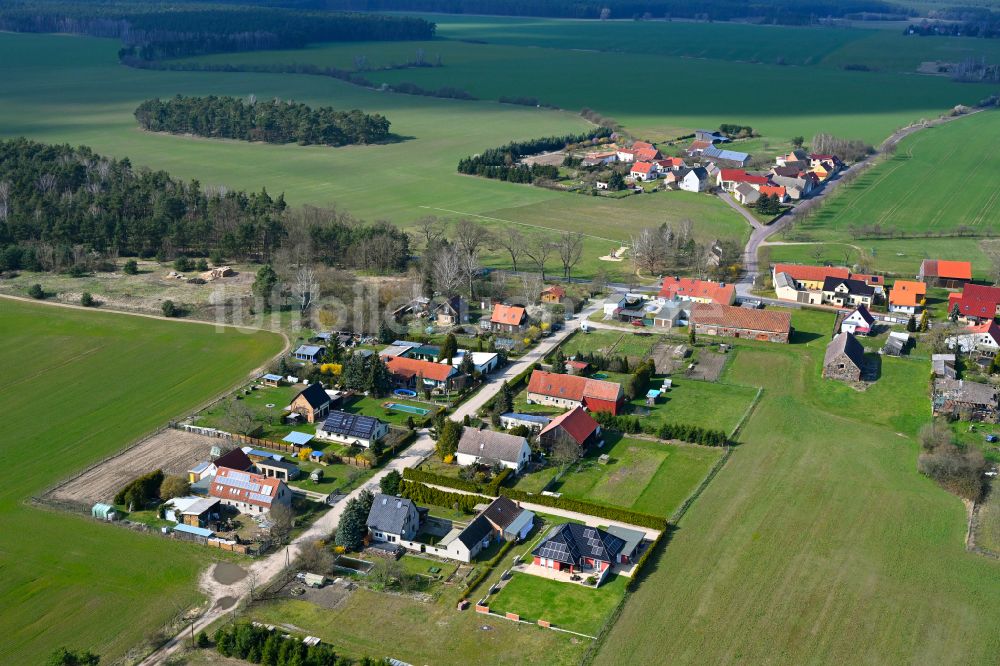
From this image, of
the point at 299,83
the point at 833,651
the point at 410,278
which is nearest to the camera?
the point at 833,651

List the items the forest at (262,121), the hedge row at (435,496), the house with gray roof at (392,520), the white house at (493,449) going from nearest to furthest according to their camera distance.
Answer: the house with gray roof at (392,520) → the hedge row at (435,496) → the white house at (493,449) → the forest at (262,121)

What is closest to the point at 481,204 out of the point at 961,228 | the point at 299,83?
the point at 961,228

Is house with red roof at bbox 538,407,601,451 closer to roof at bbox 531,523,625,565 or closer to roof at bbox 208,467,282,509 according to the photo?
roof at bbox 531,523,625,565

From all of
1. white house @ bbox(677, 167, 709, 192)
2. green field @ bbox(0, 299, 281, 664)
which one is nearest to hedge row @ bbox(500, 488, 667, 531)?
green field @ bbox(0, 299, 281, 664)

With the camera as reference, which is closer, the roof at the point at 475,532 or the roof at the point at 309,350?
the roof at the point at 475,532

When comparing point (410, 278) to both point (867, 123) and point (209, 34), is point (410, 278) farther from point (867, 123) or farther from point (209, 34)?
point (209, 34)

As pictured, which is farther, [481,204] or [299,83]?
[299,83]

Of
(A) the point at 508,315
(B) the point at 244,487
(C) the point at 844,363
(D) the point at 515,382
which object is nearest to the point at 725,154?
(A) the point at 508,315

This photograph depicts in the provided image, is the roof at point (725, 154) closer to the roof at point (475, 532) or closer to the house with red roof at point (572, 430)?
the house with red roof at point (572, 430)

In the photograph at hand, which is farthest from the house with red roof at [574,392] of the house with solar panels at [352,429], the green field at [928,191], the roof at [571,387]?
the green field at [928,191]
